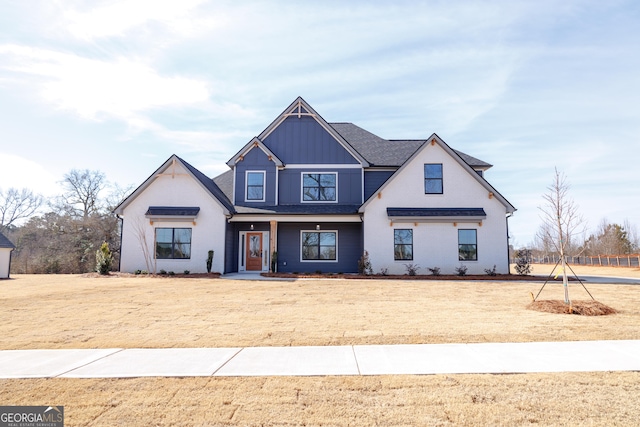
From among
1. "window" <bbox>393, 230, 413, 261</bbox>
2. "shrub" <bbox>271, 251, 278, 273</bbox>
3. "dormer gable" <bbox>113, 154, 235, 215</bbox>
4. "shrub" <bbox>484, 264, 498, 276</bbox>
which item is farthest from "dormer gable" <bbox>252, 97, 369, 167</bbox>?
"shrub" <bbox>484, 264, 498, 276</bbox>

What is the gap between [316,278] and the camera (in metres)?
19.5

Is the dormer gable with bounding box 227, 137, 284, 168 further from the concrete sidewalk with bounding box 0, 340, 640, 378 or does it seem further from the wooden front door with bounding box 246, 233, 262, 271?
the concrete sidewalk with bounding box 0, 340, 640, 378

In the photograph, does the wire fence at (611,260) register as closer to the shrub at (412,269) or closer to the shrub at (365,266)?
the shrub at (412,269)

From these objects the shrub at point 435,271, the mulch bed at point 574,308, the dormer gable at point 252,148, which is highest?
the dormer gable at point 252,148

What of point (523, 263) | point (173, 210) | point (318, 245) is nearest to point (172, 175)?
point (173, 210)

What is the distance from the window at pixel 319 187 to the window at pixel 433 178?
16.9 ft

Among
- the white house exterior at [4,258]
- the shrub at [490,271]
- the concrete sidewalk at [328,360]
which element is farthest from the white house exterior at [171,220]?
the concrete sidewalk at [328,360]

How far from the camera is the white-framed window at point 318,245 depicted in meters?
22.8

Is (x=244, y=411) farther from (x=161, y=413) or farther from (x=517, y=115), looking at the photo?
(x=517, y=115)

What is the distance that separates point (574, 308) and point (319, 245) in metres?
14.7

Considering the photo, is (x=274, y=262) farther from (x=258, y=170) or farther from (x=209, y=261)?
(x=258, y=170)

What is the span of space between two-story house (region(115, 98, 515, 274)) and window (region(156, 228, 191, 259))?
0.18 feet

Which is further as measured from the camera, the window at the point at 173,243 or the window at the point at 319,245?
the window at the point at 319,245

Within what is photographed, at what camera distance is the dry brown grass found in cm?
385
